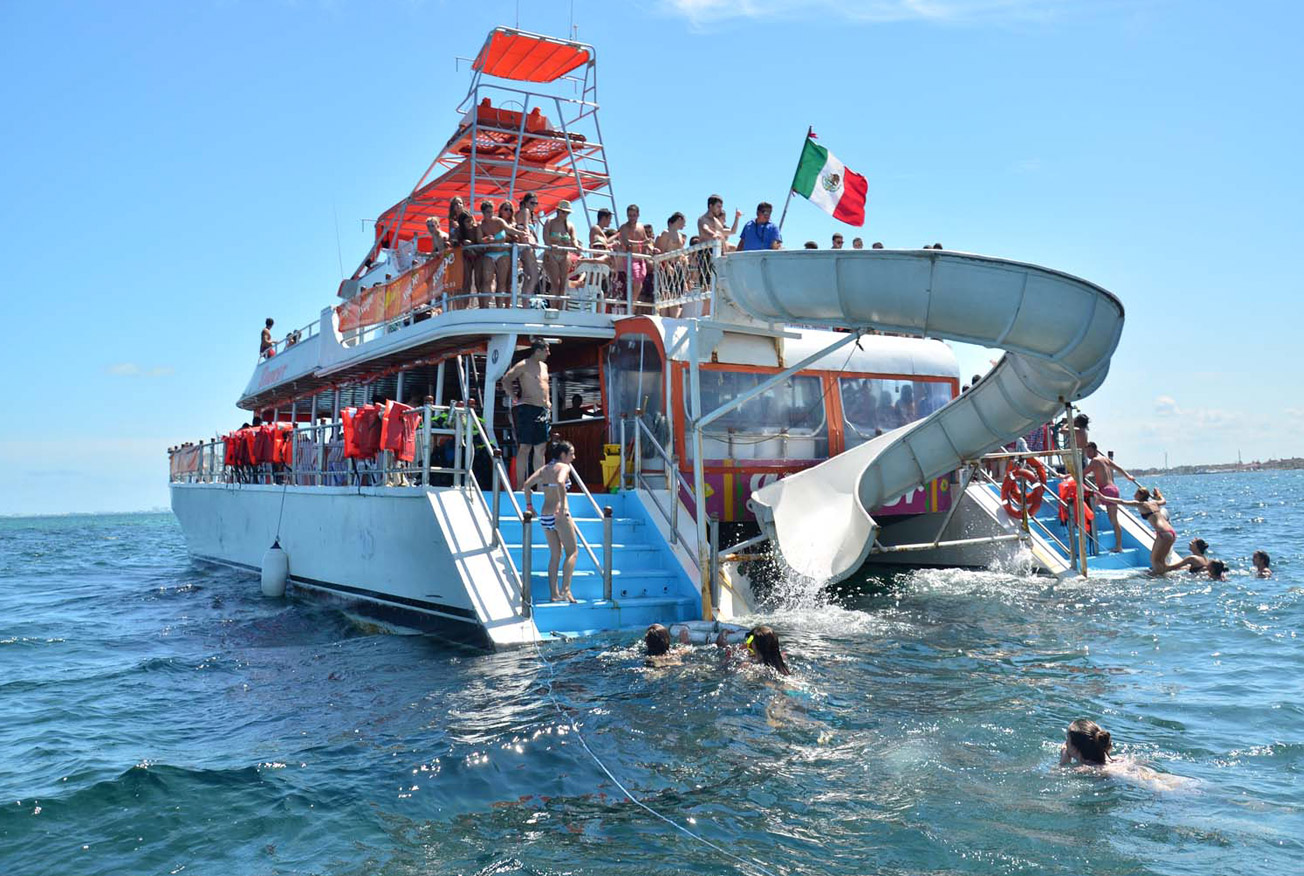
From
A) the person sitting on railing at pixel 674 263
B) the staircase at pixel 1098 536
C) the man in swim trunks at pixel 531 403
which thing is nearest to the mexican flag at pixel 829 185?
the person sitting on railing at pixel 674 263

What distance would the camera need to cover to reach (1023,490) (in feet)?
50.6

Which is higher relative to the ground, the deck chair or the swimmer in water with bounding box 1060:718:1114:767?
the deck chair

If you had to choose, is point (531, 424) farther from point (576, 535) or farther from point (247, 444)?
point (247, 444)

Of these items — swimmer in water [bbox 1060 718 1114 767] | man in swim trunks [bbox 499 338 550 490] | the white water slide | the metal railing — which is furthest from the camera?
man in swim trunks [bbox 499 338 550 490]

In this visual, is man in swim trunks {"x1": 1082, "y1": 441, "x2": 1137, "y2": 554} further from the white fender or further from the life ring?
the white fender

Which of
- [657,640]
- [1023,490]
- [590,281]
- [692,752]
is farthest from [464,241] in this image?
[1023,490]

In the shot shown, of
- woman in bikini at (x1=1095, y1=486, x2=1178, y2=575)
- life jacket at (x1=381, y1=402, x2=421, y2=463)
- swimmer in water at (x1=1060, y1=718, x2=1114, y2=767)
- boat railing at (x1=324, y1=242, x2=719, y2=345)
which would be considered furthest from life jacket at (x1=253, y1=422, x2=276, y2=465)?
swimmer in water at (x1=1060, y1=718, x2=1114, y2=767)

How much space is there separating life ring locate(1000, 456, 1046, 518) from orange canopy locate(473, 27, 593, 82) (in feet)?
36.4

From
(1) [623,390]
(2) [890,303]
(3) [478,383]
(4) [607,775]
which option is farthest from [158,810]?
(3) [478,383]

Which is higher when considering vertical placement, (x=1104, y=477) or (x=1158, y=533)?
(x=1104, y=477)

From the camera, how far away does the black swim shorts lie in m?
12.4

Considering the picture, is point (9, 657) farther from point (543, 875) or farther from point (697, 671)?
point (543, 875)

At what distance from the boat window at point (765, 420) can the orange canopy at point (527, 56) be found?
835 cm

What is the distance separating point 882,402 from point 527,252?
6.06 metres
